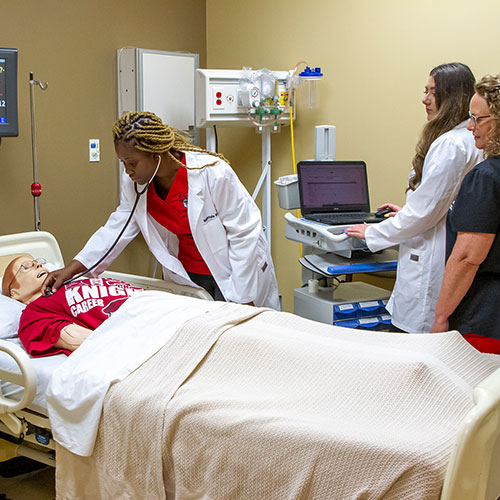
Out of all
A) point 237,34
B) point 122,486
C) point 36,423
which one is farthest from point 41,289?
point 237,34

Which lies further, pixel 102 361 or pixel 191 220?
pixel 191 220

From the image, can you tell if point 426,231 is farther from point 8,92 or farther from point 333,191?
point 8,92

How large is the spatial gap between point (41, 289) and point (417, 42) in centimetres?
206

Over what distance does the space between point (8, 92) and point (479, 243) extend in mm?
1905

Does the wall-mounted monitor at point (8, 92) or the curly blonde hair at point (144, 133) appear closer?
the curly blonde hair at point (144, 133)

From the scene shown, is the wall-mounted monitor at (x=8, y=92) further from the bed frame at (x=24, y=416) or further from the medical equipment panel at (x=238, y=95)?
the medical equipment panel at (x=238, y=95)

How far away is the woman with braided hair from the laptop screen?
1.31 feet

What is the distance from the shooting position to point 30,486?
2244mm

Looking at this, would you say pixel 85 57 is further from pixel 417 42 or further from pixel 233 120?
pixel 417 42

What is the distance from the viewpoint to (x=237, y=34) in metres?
3.96

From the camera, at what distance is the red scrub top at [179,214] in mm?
2395

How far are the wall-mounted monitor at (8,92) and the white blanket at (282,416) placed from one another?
141 cm

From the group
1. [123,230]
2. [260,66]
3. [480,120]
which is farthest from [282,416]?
[260,66]

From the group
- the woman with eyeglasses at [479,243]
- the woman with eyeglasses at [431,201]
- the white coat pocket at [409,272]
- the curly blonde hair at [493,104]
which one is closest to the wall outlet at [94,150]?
the woman with eyeglasses at [431,201]
